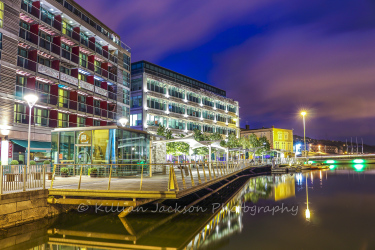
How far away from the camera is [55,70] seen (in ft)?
118

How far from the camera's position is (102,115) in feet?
148

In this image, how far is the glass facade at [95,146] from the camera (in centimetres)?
2278

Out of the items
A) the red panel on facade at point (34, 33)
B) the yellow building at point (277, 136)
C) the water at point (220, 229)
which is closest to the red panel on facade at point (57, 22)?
the red panel on facade at point (34, 33)

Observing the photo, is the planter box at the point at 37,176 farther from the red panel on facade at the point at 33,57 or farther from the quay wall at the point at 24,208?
the red panel on facade at the point at 33,57

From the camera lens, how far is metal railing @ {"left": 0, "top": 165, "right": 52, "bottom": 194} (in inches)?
550

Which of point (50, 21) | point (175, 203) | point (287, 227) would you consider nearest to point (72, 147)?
point (175, 203)

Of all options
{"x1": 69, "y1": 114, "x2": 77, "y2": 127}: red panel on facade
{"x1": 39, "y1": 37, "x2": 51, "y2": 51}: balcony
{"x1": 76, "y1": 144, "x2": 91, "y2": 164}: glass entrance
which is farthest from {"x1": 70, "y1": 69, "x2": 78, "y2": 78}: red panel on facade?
{"x1": 76, "y1": 144, "x2": 91, "y2": 164}: glass entrance

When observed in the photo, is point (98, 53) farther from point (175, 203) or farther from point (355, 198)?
point (355, 198)

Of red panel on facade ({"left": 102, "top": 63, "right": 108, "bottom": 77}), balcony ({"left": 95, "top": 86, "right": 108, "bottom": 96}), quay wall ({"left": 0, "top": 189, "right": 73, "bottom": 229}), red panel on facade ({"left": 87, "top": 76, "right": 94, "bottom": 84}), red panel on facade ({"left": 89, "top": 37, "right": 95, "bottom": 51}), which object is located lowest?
quay wall ({"left": 0, "top": 189, "right": 73, "bottom": 229})

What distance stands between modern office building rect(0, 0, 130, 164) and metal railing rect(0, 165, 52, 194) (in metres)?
9.90

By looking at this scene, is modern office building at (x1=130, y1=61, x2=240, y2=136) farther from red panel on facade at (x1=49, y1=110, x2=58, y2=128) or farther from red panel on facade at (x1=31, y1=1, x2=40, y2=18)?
red panel on facade at (x1=31, y1=1, x2=40, y2=18)

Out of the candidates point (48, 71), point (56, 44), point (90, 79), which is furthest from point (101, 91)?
point (48, 71)

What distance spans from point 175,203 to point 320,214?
8762 millimetres

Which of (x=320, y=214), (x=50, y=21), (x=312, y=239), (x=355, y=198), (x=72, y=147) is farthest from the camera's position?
(x=50, y=21)
